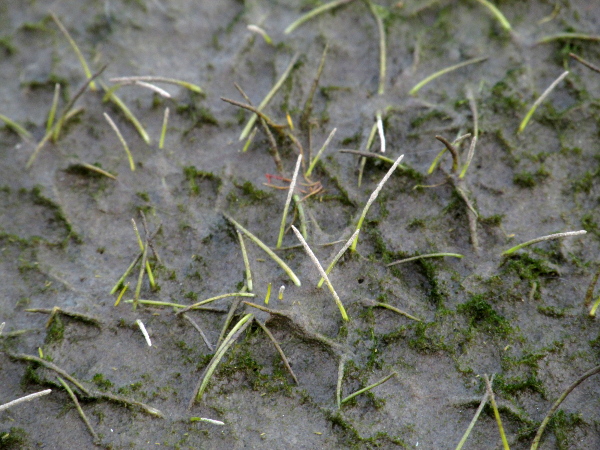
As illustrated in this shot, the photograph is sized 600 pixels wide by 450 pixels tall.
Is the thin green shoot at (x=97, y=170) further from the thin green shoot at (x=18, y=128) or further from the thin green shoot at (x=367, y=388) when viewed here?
the thin green shoot at (x=367, y=388)

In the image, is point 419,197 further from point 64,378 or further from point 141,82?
point 64,378

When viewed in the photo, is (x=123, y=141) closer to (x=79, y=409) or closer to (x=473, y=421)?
(x=79, y=409)

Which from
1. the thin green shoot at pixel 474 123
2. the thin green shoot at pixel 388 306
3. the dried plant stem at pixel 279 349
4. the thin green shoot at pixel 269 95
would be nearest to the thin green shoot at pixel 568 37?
the thin green shoot at pixel 474 123

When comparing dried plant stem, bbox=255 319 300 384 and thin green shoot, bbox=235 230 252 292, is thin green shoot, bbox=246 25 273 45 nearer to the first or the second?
thin green shoot, bbox=235 230 252 292

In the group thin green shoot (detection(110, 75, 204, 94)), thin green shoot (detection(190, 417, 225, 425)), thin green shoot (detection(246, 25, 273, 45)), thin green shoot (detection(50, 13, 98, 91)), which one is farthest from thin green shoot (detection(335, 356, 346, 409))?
thin green shoot (detection(50, 13, 98, 91))

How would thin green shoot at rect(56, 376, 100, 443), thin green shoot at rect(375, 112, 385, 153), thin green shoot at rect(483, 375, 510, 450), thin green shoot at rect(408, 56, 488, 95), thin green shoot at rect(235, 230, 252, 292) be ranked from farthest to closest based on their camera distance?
thin green shoot at rect(408, 56, 488, 95) < thin green shoot at rect(375, 112, 385, 153) < thin green shoot at rect(235, 230, 252, 292) < thin green shoot at rect(56, 376, 100, 443) < thin green shoot at rect(483, 375, 510, 450)

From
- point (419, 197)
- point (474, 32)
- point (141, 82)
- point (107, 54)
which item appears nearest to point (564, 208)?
point (419, 197)

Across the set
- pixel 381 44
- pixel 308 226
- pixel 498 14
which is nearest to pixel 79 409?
pixel 308 226
